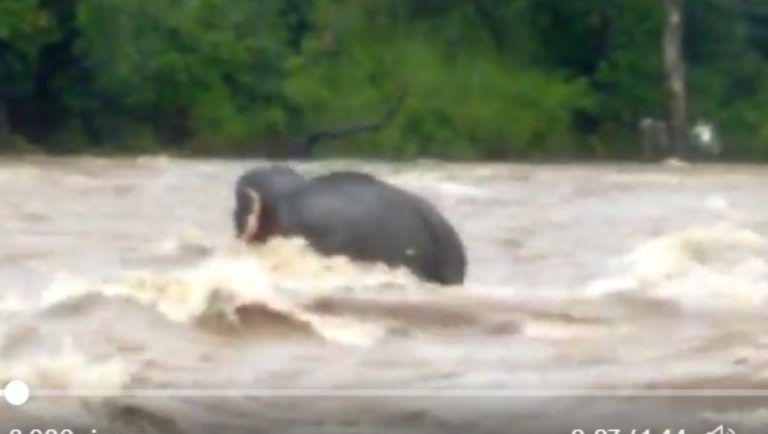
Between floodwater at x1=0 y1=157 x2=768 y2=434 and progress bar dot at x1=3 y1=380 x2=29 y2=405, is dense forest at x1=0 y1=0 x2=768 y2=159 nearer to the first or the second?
floodwater at x1=0 y1=157 x2=768 y2=434

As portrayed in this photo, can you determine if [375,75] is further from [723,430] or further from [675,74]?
[723,430]

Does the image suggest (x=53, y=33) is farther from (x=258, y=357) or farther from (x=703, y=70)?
(x=258, y=357)

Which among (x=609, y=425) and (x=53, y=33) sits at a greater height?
(x=53, y=33)

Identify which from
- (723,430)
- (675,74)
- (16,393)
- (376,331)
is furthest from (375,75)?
(723,430)

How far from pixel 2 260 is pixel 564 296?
5.70 ft

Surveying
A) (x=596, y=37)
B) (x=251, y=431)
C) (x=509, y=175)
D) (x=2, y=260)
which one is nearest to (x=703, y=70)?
(x=596, y=37)

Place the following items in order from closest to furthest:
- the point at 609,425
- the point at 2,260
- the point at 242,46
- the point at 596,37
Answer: the point at 609,425, the point at 2,260, the point at 242,46, the point at 596,37

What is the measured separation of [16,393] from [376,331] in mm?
1288

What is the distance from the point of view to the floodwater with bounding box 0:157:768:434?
3742mm

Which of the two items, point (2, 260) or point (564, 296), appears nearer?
point (564, 296)

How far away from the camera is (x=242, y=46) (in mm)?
16625

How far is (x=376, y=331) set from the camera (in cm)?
486

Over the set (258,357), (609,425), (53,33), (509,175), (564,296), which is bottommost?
(609,425)

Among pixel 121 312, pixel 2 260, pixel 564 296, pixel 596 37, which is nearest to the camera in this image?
pixel 121 312
